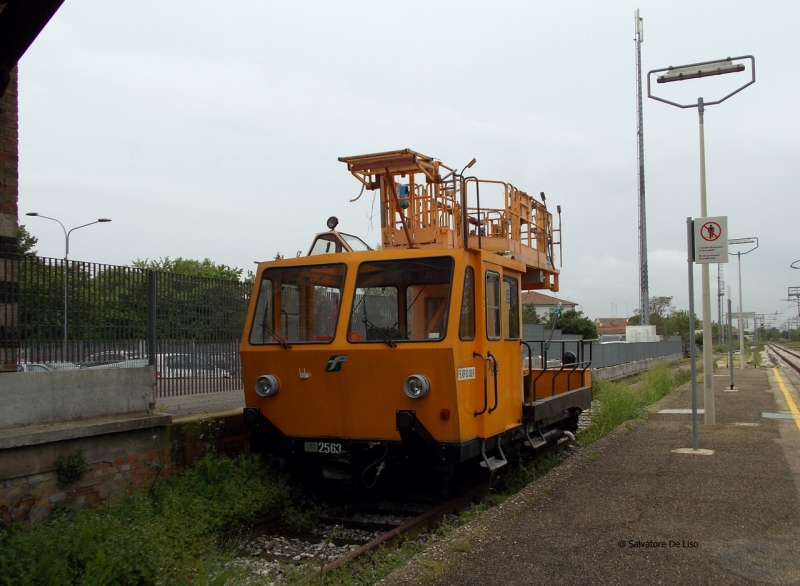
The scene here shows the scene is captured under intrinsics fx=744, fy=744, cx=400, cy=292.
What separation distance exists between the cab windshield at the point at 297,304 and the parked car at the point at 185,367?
169cm

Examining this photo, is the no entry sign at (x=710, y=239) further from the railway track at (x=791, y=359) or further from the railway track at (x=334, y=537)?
the railway track at (x=791, y=359)

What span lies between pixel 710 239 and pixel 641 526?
5743 millimetres

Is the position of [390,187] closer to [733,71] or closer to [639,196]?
[733,71]

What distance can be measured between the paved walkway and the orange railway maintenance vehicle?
933mm

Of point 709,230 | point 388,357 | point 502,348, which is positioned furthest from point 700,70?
point 388,357

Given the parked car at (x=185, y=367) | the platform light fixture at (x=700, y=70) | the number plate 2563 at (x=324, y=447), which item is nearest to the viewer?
the number plate 2563 at (x=324, y=447)

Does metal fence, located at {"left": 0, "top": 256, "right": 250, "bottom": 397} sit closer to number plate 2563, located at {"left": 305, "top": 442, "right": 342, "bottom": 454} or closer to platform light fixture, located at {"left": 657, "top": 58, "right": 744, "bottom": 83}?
number plate 2563, located at {"left": 305, "top": 442, "right": 342, "bottom": 454}

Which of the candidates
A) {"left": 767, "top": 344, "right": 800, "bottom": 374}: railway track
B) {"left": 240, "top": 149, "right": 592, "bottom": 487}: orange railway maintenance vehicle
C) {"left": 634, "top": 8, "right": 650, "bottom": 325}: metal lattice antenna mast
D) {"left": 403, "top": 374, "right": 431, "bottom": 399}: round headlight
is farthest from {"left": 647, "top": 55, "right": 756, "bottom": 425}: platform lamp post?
{"left": 634, "top": 8, "right": 650, "bottom": 325}: metal lattice antenna mast

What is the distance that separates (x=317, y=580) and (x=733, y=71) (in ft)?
32.9

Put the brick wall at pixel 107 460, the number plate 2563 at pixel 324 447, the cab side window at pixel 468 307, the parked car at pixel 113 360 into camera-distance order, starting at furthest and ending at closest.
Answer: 1. the parked car at pixel 113 360
2. the number plate 2563 at pixel 324 447
3. the cab side window at pixel 468 307
4. the brick wall at pixel 107 460

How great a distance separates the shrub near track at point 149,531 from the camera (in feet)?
16.5

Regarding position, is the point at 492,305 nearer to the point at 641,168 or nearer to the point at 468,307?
the point at 468,307

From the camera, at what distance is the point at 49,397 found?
6.73 meters

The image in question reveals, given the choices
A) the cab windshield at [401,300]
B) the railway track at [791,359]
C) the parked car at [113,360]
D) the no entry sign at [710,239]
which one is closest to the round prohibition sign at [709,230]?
the no entry sign at [710,239]
